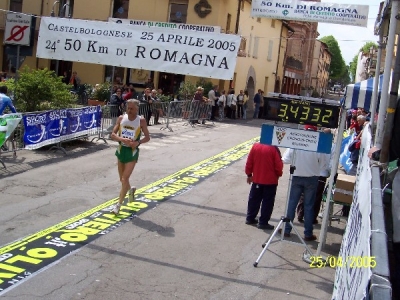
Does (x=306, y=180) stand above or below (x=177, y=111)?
below

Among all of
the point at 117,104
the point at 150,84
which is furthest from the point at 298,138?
the point at 150,84

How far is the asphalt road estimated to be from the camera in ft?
20.4

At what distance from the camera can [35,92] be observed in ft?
47.8

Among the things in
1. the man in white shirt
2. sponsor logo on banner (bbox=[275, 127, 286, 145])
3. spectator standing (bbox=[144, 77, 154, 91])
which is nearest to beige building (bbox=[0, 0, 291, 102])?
spectator standing (bbox=[144, 77, 154, 91])

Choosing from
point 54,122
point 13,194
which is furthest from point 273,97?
point 54,122

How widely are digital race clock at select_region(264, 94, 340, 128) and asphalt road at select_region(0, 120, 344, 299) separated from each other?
1.78m

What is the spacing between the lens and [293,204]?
8.41 meters

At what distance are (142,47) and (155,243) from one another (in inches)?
224

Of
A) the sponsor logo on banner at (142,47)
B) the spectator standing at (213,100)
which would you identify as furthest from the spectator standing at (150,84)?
the sponsor logo on banner at (142,47)

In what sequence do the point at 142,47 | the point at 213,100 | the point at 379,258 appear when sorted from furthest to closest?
1. the point at 213,100
2. the point at 142,47
3. the point at 379,258

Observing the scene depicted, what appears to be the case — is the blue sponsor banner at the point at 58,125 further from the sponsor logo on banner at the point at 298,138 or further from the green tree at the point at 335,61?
the green tree at the point at 335,61

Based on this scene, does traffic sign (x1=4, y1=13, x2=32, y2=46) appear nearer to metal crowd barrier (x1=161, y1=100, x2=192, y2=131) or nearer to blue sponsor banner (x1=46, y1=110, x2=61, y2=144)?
blue sponsor banner (x1=46, y1=110, x2=61, y2=144)

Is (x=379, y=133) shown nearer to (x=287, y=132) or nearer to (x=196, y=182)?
(x=287, y=132)

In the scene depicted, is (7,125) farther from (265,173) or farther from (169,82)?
(169,82)
